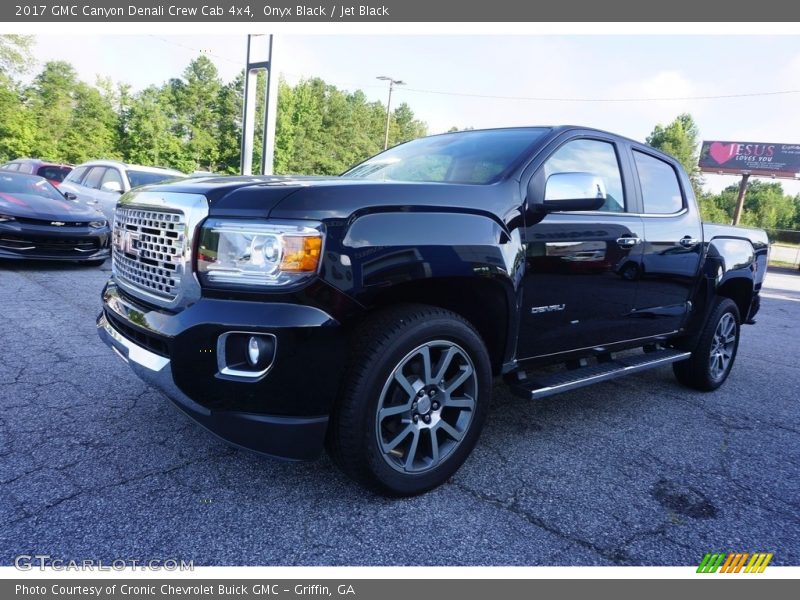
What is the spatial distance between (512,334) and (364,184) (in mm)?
1124

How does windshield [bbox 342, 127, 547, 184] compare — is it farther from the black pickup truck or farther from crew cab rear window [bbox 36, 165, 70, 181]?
crew cab rear window [bbox 36, 165, 70, 181]

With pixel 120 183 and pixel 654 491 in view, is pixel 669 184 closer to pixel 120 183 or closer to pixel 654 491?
pixel 654 491

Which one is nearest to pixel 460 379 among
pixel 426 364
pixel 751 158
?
pixel 426 364

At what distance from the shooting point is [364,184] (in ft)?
6.98

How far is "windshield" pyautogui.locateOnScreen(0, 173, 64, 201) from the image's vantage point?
24.9 ft

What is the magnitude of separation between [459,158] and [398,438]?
1714mm

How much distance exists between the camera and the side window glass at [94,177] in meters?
10.3

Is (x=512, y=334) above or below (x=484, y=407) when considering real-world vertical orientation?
above

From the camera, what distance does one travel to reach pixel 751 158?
3591 centimetres

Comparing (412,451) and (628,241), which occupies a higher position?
(628,241)

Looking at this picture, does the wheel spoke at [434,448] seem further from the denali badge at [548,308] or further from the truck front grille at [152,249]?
the truck front grille at [152,249]

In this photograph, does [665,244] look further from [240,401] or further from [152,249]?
[152,249]

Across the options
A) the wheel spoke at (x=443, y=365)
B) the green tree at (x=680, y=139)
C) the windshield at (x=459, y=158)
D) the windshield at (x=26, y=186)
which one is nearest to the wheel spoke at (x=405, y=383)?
the wheel spoke at (x=443, y=365)

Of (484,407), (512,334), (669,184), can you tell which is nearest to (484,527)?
(484,407)
